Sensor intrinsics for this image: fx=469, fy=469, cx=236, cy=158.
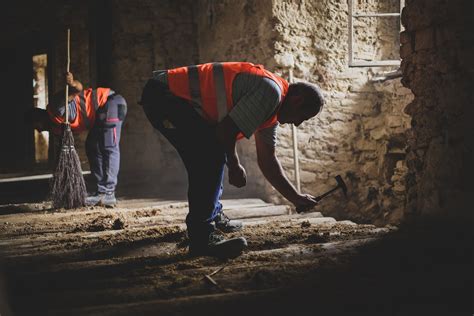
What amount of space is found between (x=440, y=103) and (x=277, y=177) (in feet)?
3.79

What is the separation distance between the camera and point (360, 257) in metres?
2.54

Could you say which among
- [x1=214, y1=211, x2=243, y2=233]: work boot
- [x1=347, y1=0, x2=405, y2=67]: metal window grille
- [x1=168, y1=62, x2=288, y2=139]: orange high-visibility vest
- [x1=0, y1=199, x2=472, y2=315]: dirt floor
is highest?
[x1=347, y1=0, x2=405, y2=67]: metal window grille

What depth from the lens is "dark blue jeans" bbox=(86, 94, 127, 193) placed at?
492 centimetres

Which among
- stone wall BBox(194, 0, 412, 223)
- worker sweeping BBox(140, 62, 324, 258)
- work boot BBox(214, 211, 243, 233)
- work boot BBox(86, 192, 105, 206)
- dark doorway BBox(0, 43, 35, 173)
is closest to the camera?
worker sweeping BBox(140, 62, 324, 258)

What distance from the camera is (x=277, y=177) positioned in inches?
118

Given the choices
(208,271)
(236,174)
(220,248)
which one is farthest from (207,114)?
(208,271)

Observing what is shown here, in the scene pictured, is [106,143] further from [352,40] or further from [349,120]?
[352,40]

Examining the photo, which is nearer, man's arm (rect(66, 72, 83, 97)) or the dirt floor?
the dirt floor

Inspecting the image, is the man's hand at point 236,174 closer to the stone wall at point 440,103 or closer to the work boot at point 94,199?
the stone wall at point 440,103

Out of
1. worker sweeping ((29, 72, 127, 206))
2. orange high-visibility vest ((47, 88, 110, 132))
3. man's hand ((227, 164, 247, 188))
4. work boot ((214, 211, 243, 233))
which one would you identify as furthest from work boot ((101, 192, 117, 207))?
man's hand ((227, 164, 247, 188))

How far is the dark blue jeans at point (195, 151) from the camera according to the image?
2.62 meters

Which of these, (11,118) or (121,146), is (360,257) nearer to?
(121,146)

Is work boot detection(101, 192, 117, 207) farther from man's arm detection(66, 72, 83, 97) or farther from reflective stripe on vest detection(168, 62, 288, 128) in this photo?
reflective stripe on vest detection(168, 62, 288, 128)

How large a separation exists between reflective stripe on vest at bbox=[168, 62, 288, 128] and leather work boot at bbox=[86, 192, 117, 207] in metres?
2.58
